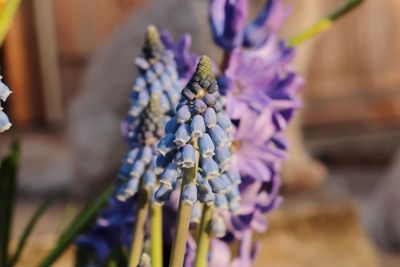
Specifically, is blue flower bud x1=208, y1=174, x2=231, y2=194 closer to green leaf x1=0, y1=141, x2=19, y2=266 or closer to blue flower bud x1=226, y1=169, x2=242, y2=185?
blue flower bud x1=226, y1=169, x2=242, y2=185

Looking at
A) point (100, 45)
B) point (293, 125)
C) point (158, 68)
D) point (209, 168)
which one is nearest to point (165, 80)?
point (158, 68)

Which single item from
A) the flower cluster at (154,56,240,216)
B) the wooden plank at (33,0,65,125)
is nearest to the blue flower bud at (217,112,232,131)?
the flower cluster at (154,56,240,216)

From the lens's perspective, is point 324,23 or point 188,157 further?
point 324,23

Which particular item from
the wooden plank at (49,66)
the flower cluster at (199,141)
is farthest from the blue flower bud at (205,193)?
the wooden plank at (49,66)

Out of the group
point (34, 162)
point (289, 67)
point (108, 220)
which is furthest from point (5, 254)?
point (34, 162)

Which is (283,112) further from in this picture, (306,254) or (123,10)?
(123,10)

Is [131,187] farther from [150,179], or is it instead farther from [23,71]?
[23,71]

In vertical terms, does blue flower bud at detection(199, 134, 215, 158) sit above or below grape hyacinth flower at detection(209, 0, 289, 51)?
below
